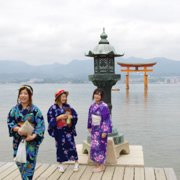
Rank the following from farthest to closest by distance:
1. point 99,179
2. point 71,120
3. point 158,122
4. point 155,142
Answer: point 158,122 → point 155,142 → point 71,120 → point 99,179

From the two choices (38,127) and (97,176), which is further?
(97,176)

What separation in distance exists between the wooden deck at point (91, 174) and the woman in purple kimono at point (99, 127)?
0.20 meters

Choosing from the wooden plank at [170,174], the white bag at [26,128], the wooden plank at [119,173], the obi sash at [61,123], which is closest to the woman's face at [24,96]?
the white bag at [26,128]

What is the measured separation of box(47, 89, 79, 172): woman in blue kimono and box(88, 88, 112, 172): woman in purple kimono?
0.33 metres

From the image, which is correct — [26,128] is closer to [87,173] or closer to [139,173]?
[87,173]

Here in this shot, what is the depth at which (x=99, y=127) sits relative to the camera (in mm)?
4477

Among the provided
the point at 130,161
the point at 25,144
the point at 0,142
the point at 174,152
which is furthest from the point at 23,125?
the point at 0,142

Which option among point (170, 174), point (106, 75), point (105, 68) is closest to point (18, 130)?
point (170, 174)

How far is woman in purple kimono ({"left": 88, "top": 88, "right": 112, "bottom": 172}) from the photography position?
4.44 m

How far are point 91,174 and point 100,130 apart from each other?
28.2 inches

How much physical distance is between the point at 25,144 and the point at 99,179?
139cm

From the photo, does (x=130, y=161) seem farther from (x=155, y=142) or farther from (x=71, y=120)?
(x=155, y=142)

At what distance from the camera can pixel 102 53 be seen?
550 centimetres

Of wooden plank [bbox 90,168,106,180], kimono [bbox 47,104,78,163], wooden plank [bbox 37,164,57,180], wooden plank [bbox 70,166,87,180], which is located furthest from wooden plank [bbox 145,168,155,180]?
wooden plank [bbox 37,164,57,180]
